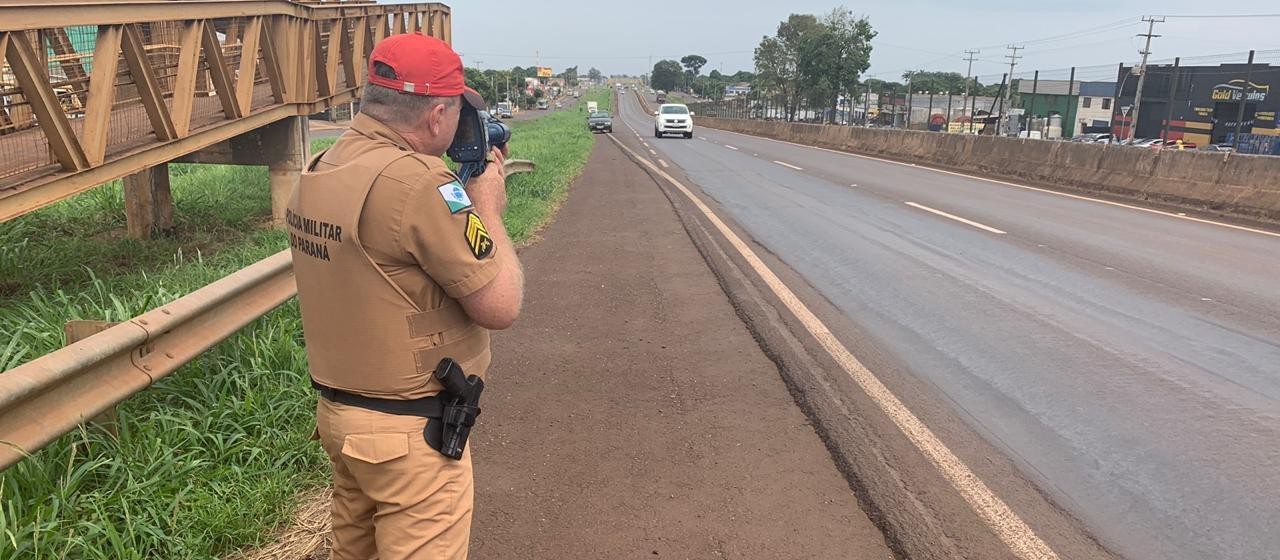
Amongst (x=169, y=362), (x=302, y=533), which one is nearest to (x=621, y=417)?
(x=302, y=533)

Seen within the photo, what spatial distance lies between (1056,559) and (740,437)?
4.90 feet

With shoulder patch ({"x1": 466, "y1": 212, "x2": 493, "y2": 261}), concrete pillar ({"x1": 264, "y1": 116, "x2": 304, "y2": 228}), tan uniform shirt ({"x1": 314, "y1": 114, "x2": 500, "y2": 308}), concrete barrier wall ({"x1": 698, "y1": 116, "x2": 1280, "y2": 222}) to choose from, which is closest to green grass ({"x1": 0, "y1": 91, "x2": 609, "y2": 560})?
tan uniform shirt ({"x1": 314, "y1": 114, "x2": 500, "y2": 308})

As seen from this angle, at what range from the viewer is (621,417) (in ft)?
14.2

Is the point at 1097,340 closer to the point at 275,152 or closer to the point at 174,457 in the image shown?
the point at 174,457

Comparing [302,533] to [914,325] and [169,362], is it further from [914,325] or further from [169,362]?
[914,325]

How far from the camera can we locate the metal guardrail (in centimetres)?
256

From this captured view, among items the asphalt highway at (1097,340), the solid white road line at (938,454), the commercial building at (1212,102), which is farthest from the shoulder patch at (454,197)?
the commercial building at (1212,102)

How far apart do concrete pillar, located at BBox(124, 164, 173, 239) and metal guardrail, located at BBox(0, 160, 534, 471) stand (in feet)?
18.0

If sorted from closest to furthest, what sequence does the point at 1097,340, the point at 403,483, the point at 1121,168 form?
the point at 403,483 < the point at 1097,340 < the point at 1121,168

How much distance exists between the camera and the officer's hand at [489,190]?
2.29 metres

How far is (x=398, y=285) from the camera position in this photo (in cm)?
194

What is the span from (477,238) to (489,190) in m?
0.39

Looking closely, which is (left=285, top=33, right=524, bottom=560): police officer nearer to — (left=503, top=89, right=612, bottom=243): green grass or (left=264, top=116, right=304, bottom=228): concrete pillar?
(left=503, top=89, right=612, bottom=243): green grass

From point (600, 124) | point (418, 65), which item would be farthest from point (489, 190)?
point (600, 124)
